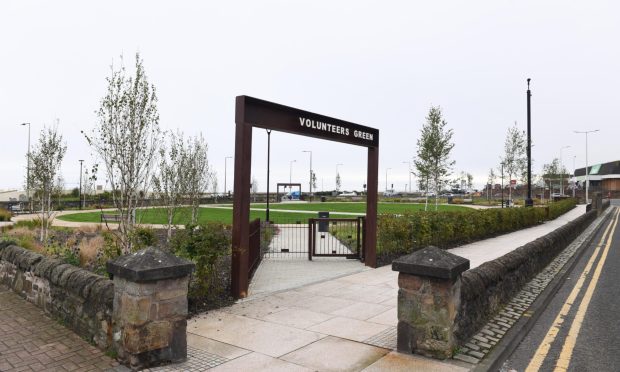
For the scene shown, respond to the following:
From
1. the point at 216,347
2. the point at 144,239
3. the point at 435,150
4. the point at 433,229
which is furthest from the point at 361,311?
the point at 435,150

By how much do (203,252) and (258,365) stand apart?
113 inches

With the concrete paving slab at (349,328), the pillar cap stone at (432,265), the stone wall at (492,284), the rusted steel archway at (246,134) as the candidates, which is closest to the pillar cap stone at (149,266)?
the concrete paving slab at (349,328)

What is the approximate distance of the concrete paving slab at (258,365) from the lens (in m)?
4.60

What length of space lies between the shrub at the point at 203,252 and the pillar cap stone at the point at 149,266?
208 cm

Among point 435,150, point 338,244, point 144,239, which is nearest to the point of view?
point 144,239

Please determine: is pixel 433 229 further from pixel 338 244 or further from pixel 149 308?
pixel 149 308

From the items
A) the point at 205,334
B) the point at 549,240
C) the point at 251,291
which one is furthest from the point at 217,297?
the point at 549,240

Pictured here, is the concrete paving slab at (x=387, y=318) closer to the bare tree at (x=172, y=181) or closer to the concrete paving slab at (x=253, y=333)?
the concrete paving slab at (x=253, y=333)

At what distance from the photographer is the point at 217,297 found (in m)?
7.67

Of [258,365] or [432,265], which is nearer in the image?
[258,365]

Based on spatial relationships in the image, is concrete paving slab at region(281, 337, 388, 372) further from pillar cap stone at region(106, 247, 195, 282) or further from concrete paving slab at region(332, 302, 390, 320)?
pillar cap stone at region(106, 247, 195, 282)

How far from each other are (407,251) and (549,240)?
13.9 ft

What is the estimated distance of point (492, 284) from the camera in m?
6.66

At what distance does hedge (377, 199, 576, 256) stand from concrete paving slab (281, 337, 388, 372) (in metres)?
7.86
